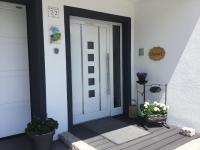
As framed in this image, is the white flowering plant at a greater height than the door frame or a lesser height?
lesser

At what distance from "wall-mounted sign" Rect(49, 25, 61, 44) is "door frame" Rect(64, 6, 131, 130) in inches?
6.3

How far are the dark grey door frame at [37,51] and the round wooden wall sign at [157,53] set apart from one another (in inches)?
85.1

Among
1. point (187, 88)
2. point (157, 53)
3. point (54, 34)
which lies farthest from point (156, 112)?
point (54, 34)

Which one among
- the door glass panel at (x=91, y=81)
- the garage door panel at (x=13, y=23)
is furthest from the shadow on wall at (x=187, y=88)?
the garage door panel at (x=13, y=23)

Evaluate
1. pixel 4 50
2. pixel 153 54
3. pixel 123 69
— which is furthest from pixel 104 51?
pixel 4 50

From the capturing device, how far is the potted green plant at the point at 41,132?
279 cm

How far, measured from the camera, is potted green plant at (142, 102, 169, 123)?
3.65m

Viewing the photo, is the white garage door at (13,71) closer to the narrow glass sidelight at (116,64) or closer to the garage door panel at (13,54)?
the garage door panel at (13,54)

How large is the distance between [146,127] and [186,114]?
743 mm

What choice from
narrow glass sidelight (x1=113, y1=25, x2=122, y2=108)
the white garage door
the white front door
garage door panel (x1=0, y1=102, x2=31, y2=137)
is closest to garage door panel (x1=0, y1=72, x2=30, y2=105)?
the white garage door

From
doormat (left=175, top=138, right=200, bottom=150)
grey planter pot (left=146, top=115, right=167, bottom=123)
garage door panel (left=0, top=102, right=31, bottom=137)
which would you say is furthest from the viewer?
grey planter pot (left=146, top=115, right=167, bottom=123)

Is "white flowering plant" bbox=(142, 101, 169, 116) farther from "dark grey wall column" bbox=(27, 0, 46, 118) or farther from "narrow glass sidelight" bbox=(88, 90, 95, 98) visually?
"dark grey wall column" bbox=(27, 0, 46, 118)

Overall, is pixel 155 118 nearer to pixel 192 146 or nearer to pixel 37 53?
pixel 192 146

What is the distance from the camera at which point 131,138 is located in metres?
3.25
